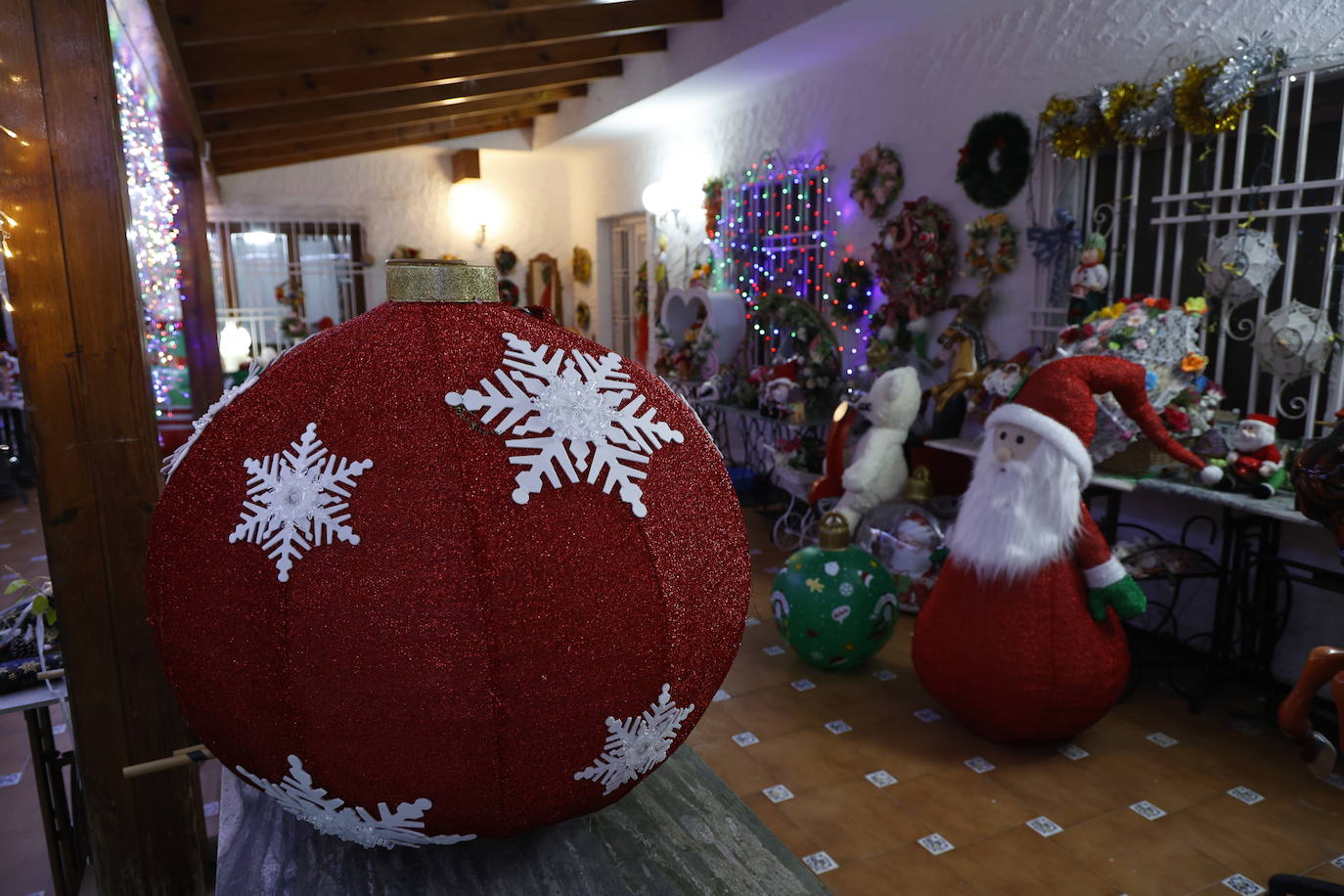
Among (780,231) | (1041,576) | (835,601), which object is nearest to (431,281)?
(1041,576)

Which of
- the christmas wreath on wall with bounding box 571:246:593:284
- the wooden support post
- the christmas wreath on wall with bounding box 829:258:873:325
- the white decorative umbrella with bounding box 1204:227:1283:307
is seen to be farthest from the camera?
the christmas wreath on wall with bounding box 571:246:593:284

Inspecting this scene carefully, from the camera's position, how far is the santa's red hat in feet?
7.85

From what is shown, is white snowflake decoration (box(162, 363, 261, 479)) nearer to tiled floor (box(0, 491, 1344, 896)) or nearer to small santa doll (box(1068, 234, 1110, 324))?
tiled floor (box(0, 491, 1344, 896))

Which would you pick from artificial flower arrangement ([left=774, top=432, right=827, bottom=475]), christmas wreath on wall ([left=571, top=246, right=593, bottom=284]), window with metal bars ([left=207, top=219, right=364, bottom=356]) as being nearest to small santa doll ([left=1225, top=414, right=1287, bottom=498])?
artificial flower arrangement ([left=774, top=432, right=827, bottom=475])

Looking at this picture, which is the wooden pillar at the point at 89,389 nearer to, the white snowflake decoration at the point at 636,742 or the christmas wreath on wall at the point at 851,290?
the white snowflake decoration at the point at 636,742

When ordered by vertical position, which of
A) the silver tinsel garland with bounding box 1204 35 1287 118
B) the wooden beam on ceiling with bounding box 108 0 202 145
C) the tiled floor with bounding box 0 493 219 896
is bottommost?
the tiled floor with bounding box 0 493 219 896

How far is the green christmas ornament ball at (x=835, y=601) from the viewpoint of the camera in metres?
3.24

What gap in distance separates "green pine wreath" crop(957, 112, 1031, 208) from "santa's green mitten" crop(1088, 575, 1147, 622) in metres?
2.21

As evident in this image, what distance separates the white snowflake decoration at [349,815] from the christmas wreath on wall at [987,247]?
386cm

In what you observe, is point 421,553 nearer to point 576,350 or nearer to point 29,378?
point 576,350

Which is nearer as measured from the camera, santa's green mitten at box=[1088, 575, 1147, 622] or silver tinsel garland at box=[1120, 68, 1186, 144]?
santa's green mitten at box=[1088, 575, 1147, 622]

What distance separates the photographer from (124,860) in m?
1.62

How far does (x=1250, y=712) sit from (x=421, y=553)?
331 cm

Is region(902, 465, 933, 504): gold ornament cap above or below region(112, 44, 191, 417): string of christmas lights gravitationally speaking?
below
